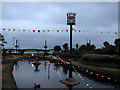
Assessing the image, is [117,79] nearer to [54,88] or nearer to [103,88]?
[103,88]

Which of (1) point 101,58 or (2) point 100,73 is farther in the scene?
(1) point 101,58

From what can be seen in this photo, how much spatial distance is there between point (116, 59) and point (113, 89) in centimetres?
1424

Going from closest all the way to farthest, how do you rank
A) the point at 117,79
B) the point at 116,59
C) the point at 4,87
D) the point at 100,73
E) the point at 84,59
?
the point at 4,87, the point at 117,79, the point at 100,73, the point at 116,59, the point at 84,59

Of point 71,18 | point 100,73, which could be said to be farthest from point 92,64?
point 71,18

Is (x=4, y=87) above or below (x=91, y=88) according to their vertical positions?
above

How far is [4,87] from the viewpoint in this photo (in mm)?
12352

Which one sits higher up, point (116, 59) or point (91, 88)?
point (116, 59)

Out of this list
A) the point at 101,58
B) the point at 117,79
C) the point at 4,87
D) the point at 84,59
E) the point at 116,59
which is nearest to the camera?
the point at 4,87

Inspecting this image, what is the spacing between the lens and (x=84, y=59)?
119ft

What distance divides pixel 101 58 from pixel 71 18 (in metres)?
17.5

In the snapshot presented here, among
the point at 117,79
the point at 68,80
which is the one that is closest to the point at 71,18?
the point at 68,80

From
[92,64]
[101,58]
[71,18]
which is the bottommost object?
[92,64]

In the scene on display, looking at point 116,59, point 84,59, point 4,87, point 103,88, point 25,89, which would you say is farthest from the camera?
point 84,59

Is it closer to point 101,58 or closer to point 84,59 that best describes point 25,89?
point 101,58
